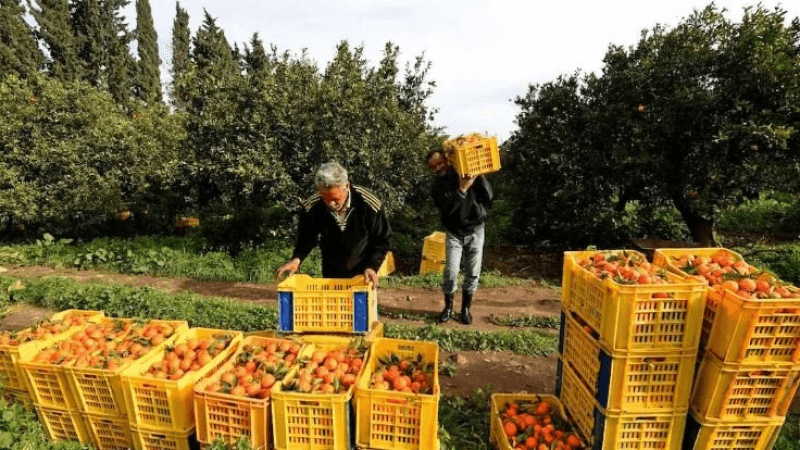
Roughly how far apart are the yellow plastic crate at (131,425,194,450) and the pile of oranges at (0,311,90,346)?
57.6 inches

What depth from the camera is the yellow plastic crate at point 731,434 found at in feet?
10.1

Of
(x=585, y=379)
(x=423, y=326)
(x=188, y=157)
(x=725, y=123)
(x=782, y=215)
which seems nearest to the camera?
(x=585, y=379)

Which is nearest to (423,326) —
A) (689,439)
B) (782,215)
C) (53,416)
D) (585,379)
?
(585,379)

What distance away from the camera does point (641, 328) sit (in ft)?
9.79

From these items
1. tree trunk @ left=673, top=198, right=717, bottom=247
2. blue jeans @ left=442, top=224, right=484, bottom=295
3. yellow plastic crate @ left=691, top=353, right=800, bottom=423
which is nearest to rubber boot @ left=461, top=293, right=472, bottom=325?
blue jeans @ left=442, top=224, right=484, bottom=295

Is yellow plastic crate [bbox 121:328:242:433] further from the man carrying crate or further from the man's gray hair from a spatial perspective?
the man carrying crate

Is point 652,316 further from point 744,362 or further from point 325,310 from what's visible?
point 325,310

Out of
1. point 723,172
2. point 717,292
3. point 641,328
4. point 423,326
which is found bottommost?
point 423,326

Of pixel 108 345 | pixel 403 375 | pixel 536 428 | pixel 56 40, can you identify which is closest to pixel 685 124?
pixel 536 428

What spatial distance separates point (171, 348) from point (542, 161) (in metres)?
9.43

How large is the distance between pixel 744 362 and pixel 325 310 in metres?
3.09

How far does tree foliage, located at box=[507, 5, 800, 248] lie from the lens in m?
8.02

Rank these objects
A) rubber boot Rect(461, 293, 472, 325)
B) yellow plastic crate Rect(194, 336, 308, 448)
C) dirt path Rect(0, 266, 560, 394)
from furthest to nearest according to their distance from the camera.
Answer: rubber boot Rect(461, 293, 472, 325)
dirt path Rect(0, 266, 560, 394)
yellow plastic crate Rect(194, 336, 308, 448)

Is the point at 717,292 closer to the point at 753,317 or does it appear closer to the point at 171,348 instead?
the point at 753,317
